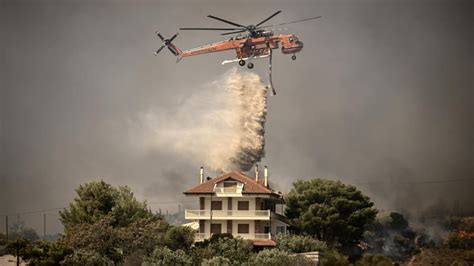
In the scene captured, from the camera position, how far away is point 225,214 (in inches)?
3066

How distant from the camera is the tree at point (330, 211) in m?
78.2

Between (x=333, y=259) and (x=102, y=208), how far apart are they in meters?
17.8

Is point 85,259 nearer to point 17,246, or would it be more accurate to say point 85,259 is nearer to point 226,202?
point 17,246

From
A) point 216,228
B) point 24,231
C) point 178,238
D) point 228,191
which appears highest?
point 228,191

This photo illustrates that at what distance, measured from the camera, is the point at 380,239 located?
10650 centimetres

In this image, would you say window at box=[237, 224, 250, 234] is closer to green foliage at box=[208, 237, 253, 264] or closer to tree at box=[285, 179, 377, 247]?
tree at box=[285, 179, 377, 247]

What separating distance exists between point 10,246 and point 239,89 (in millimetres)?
32411

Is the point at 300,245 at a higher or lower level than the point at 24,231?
lower

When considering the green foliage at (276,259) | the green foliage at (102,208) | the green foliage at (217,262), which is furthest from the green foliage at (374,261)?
the green foliage at (102,208)

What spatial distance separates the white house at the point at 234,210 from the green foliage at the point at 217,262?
1444 cm

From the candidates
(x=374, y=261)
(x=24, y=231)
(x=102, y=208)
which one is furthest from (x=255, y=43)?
(x=24, y=231)

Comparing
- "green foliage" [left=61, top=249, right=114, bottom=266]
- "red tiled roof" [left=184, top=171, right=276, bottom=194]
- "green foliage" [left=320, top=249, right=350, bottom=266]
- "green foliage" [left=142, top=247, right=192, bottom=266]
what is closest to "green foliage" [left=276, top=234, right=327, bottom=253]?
"green foliage" [left=320, top=249, right=350, bottom=266]

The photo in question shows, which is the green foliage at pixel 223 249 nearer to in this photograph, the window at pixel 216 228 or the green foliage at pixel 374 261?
the window at pixel 216 228

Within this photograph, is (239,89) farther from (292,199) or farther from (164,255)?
(164,255)
